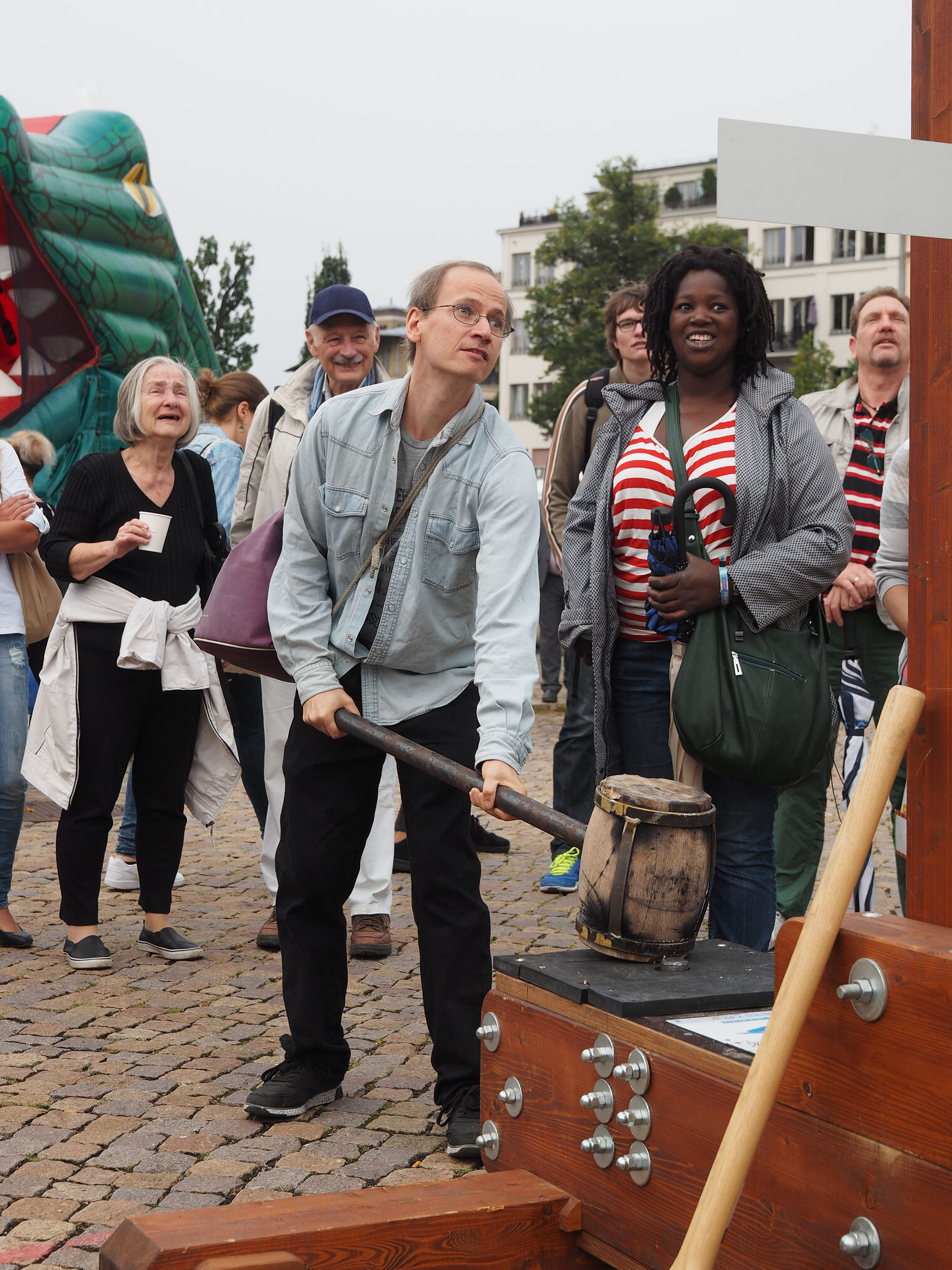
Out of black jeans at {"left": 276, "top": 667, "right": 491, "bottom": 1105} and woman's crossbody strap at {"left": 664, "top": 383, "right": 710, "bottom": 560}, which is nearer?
black jeans at {"left": 276, "top": 667, "right": 491, "bottom": 1105}

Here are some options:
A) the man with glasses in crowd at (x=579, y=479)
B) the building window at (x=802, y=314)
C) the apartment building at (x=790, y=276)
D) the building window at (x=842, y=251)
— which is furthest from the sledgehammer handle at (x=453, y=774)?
the building window at (x=842, y=251)

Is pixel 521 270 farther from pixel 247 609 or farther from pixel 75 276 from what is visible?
pixel 247 609

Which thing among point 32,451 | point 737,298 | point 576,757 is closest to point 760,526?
point 737,298

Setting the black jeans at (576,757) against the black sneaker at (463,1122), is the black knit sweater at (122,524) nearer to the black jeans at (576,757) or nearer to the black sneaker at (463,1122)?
the black jeans at (576,757)

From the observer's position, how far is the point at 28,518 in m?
5.56

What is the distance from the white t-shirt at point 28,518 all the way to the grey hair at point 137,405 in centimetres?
46

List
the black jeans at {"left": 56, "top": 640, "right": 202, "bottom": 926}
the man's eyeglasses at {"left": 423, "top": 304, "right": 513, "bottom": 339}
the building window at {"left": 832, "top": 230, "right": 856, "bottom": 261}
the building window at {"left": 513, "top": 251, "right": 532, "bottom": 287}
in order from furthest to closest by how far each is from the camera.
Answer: the building window at {"left": 513, "top": 251, "right": 532, "bottom": 287} < the building window at {"left": 832, "top": 230, "right": 856, "bottom": 261} < the black jeans at {"left": 56, "top": 640, "right": 202, "bottom": 926} < the man's eyeglasses at {"left": 423, "top": 304, "right": 513, "bottom": 339}

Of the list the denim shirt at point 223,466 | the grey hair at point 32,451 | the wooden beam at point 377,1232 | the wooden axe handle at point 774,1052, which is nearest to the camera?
the wooden axe handle at point 774,1052

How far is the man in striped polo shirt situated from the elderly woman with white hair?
211cm

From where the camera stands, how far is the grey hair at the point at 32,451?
816 cm

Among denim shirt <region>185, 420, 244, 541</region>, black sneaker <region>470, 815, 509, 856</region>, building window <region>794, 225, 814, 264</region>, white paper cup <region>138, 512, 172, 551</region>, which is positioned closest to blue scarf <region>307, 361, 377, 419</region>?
white paper cup <region>138, 512, 172, 551</region>

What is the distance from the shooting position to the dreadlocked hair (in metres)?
3.79

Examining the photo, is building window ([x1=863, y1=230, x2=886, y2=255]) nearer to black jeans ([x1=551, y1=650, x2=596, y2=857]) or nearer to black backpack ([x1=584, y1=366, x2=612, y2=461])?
black backpack ([x1=584, y1=366, x2=612, y2=461])

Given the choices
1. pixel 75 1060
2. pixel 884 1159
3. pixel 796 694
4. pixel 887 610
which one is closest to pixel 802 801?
pixel 887 610
